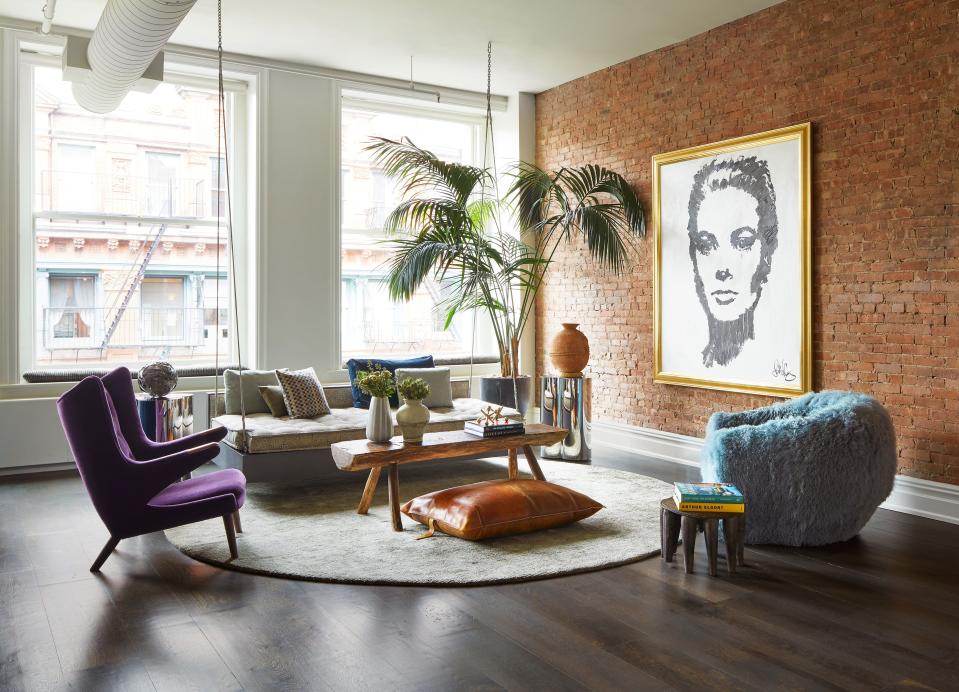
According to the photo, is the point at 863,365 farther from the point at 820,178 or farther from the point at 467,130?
the point at 467,130

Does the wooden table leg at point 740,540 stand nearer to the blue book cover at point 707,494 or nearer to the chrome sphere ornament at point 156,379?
the blue book cover at point 707,494

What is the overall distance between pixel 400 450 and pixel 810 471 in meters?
2.14

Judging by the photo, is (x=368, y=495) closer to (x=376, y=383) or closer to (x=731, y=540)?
(x=376, y=383)

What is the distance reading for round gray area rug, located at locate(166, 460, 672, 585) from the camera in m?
3.80

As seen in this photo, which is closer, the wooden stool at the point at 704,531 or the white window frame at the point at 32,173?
the wooden stool at the point at 704,531

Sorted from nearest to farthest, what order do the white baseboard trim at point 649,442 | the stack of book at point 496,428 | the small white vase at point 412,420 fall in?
the small white vase at point 412,420
the stack of book at point 496,428
the white baseboard trim at point 649,442

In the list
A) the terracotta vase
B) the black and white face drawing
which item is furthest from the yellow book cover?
the terracotta vase

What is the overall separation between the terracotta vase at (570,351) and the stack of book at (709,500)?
2.98 m

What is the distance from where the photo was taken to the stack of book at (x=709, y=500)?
12.3 ft

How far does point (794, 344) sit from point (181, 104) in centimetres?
531

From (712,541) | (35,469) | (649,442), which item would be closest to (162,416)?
(35,469)

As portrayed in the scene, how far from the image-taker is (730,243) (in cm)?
611

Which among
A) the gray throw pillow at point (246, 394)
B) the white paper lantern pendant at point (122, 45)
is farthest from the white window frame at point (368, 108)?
the white paper lantern pendant at point (122, 45)

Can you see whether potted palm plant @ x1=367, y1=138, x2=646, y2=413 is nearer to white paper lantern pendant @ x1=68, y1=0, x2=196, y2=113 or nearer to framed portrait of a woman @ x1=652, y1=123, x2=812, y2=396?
framed portrait of a woman @ x1=652, y1=123, x2=812, y2=396
